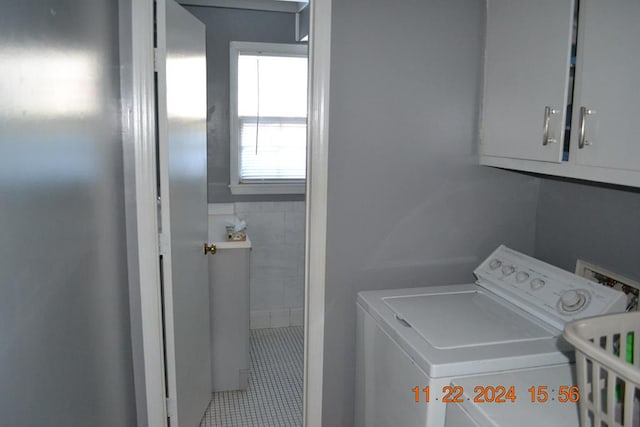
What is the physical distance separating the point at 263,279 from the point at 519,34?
275 cm

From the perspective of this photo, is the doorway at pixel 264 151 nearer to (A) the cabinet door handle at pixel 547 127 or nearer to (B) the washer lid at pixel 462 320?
(B) the washer lid at pixel 462 320

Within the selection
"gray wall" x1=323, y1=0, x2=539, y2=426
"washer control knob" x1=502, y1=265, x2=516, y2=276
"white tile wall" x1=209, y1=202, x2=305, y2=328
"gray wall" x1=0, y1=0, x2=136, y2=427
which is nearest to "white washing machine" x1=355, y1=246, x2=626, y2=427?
"washer control knob" x1=502, y1=265, x2=516, y2=276

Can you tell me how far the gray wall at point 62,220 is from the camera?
44.2 inches

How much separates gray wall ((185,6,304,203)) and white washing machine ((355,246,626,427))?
212 centimetres

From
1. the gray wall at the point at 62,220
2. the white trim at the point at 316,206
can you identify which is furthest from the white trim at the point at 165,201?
the white trim at the point at 316,206

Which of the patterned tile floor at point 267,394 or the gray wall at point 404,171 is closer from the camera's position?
the gray wall at point 404,171

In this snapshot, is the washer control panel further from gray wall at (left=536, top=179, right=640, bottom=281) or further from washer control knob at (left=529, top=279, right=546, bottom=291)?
gray wall at (left=536, top=179, right=640, bottom=281)

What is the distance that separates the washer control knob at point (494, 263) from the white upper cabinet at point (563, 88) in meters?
0.37

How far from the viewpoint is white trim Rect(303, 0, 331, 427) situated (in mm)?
1993

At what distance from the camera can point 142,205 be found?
6.62 feet

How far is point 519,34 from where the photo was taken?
6.07ft

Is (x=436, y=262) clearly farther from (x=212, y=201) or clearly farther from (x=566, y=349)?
(x=212, y=201)

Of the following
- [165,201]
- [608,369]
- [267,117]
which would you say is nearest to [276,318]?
[267,117]

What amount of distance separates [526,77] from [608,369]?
112 centimetres
